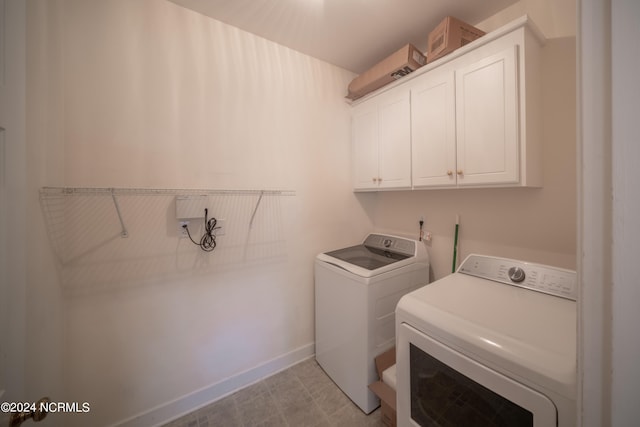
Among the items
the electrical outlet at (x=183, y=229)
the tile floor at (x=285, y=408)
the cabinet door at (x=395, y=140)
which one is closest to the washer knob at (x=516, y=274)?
the cabinet door at (x=395, y=140)

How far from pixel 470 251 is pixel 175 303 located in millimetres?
2156

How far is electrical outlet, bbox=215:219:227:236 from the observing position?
156 centimetres

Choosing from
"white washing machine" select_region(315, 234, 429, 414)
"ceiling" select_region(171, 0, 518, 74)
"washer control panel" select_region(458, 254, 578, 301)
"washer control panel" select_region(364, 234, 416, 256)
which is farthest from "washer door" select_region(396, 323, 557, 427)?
"ceiling" select_region(171, 0, 518, 74)

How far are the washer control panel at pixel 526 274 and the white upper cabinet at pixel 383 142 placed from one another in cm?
70

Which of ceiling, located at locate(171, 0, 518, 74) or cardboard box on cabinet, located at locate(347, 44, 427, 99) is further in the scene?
cardboard box on cabinet, located at locate(347, 44, 427, 99)

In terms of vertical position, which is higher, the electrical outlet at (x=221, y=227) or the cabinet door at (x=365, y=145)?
the cabinet door at (x=365, y=145)

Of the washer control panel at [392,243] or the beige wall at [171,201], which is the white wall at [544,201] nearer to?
the beige wall at [171,201]

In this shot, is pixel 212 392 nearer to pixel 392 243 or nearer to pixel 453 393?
pixel 453 393

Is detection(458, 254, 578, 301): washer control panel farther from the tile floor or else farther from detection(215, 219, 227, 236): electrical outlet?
detection(215, 219, 227, 236): electrical outlet

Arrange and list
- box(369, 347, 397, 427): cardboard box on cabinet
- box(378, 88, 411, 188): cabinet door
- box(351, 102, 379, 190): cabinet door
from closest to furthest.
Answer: box(369, 347, 397, 427): cardboard box on cabinet, box(378, 88, 411, 188): cabinet door, box(351, 102, 379, 190): cabinet door

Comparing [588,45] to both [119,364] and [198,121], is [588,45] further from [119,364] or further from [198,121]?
[119,364]

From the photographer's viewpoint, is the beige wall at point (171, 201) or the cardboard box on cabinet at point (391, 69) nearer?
the beige wall at point (171, 201)

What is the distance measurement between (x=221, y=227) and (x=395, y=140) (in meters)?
1.51

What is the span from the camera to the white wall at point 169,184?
117cm
